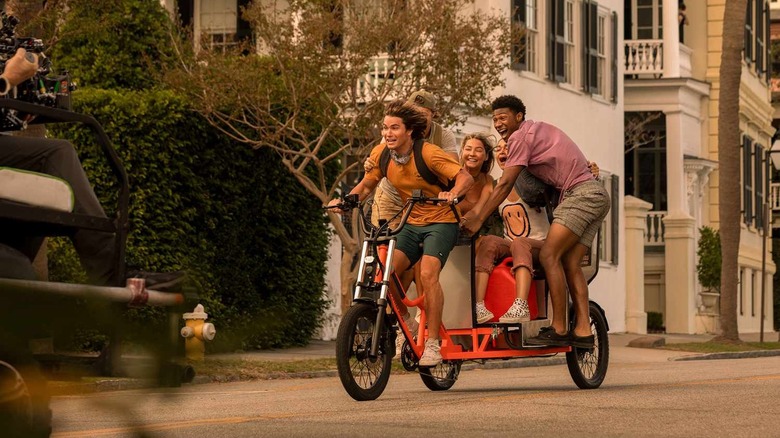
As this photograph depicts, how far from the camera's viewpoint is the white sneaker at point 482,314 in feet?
34.2

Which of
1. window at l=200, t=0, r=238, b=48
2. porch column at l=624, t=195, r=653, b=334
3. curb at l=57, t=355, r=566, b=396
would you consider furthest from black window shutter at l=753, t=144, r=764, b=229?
curb at l=57, t=355, r=566, b=396

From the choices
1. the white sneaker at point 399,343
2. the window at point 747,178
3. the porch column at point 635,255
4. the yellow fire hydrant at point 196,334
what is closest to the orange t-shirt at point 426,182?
the white sneaker at point 399,343

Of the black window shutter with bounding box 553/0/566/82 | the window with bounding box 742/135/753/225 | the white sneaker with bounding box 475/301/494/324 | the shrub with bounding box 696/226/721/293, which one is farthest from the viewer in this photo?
the window with bounding box 742/135/753/225

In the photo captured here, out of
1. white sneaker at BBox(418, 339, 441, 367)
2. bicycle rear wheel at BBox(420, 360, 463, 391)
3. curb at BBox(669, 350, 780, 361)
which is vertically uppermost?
white sneaker at BBox(418, 339, 441, 367)

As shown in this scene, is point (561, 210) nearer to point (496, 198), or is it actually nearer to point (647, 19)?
point (496, 198)

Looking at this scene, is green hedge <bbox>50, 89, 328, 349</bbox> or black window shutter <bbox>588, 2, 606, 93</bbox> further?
black window shutter <bbox>588, 2, 606, 93</bbox>

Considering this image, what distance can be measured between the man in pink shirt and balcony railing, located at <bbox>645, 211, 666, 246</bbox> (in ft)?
88.6

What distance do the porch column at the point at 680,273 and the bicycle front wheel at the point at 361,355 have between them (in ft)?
89.5

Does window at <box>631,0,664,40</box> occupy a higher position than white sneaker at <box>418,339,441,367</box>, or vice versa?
window at <box>631,0,664,40</box>

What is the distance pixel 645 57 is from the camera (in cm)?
3578

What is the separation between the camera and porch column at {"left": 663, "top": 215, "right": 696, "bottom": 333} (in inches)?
1422

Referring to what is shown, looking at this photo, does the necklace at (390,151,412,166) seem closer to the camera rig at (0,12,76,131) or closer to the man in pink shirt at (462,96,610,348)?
the man in pink shirt at (462,96,610,348)

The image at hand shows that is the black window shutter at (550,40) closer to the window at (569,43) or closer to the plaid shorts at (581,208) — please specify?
the window at (569,43)

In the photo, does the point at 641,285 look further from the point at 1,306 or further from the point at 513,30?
the point at 1,306
